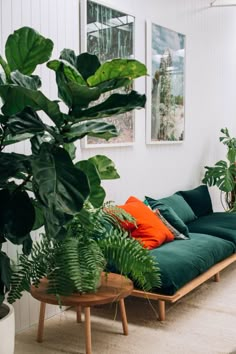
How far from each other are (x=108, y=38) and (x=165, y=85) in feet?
3.44

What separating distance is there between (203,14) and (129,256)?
3768 mm

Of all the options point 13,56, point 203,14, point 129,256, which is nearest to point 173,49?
point 203,14

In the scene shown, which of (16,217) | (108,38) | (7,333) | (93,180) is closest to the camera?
(16,217)

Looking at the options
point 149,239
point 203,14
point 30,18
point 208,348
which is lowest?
point 208,348

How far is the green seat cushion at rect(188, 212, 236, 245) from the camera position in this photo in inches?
172

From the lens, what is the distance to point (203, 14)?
5.57 meters

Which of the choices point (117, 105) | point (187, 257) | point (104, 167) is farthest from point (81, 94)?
point (187, 257)

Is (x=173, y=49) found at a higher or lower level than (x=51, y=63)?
higher

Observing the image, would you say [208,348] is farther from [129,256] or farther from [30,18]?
[30,18]

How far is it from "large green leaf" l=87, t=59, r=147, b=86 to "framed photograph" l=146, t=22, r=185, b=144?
2.67 meters

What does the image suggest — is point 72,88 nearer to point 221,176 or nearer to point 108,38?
point 108,38

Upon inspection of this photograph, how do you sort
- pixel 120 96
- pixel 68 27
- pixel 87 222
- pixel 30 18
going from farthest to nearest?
pixel 68 27 < pixel 30 18 < pixel 87 222 < pixel 120 96

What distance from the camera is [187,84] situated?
528 centimetres

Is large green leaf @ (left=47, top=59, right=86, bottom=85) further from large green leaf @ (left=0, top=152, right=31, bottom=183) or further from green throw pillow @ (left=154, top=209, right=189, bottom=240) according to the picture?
green throw pillow @ (left=154, top=209, right=189, bottom=240)
